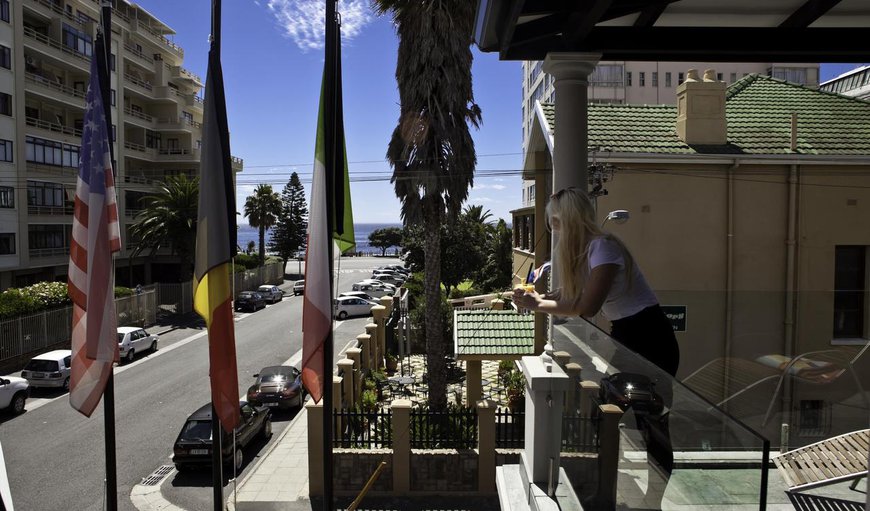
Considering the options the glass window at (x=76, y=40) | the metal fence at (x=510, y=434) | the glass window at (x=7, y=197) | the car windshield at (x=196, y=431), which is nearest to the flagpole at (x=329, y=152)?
the metal fence at (x=510, y=434)

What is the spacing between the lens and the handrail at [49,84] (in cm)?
3124

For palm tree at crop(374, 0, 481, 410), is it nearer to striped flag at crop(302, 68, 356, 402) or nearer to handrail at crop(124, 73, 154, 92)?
striped flag at crop(302, 68, 356, 402)

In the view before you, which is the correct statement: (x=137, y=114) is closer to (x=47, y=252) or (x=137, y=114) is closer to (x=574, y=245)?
(x=47, y=252)

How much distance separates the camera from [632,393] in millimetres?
2986

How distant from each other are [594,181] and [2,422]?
1731 cm

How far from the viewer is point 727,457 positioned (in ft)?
7.23

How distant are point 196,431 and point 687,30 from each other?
12683 mm

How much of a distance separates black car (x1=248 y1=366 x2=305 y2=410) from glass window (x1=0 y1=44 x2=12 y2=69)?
21.9 meters

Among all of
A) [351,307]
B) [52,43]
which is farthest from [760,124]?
[52,43]

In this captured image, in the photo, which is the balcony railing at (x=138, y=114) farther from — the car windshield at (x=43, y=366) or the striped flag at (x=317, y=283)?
the striped flag at (x=317, y=283)

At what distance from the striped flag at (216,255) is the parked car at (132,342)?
21256mm

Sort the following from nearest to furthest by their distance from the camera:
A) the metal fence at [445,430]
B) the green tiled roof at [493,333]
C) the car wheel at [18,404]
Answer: the metal fence at [445,430] < the green tiled roof at [493,333] < the car wheel at [18,404]

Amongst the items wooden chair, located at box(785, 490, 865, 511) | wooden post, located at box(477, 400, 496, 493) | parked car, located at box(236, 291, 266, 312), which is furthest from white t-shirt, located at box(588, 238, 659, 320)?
parked car, located at box(236, 291, 266, 312)

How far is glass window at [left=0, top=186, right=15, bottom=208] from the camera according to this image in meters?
29.6
